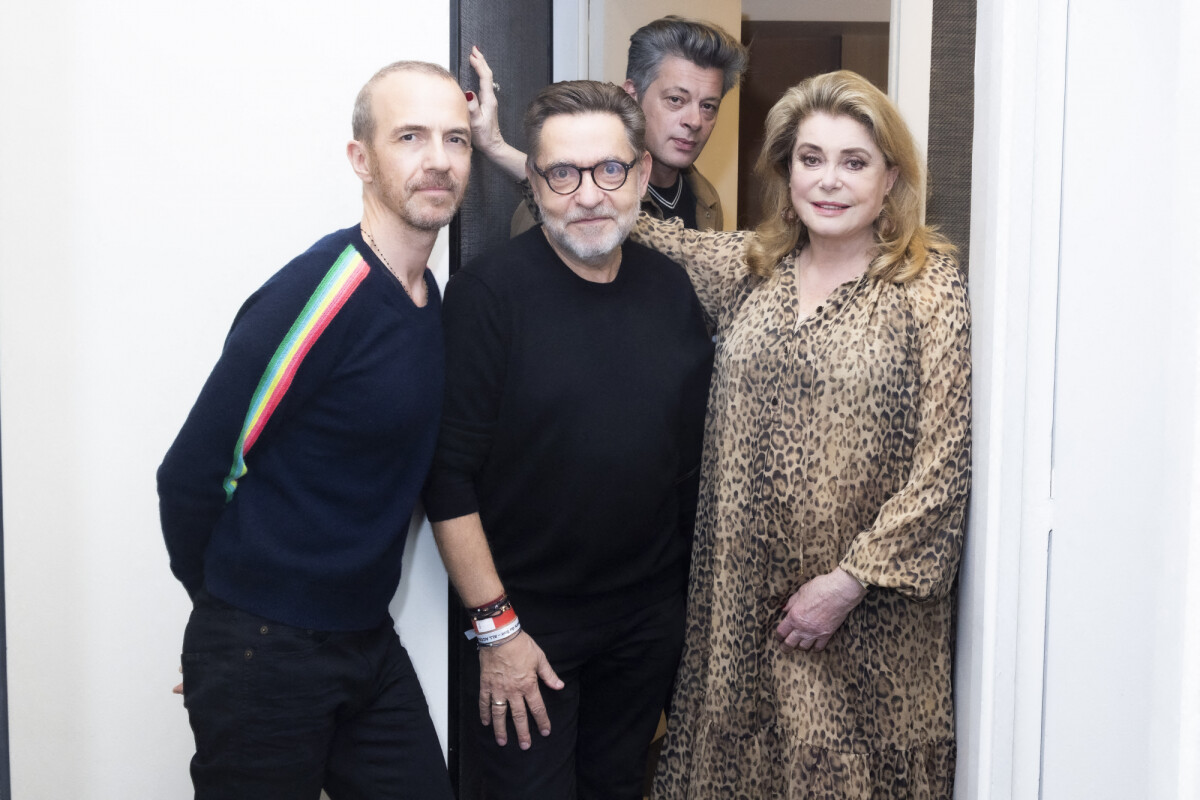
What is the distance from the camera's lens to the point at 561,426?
159 cm

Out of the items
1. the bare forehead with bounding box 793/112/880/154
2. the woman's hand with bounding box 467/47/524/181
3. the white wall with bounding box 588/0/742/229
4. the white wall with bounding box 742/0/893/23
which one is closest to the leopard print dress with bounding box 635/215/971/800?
the bare forehead with bounding box 793/112/880/154

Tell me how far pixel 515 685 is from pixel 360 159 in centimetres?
85

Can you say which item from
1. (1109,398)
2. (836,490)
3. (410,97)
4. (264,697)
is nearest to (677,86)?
(410,97)

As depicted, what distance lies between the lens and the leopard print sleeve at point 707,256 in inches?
70.9

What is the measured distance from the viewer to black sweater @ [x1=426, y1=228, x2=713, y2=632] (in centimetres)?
157

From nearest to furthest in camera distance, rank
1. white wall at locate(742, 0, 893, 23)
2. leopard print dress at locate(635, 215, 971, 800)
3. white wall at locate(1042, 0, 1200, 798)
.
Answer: white wall at locate(1042, 0, 1200, 798) → leopard print dress at locate(635, 215, 971, 800) → white wall at locate(742, 0, 893, 23)

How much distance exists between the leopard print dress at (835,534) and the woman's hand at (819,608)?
0.03m

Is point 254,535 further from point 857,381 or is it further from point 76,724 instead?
point 857,381

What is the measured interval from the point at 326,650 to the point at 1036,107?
Answer: 1.20m

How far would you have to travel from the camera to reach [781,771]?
166 centimetres

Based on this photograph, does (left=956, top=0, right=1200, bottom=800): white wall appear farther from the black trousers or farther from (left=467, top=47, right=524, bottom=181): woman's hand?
(left=467, top=47, right=524, bottom=181): woman's hand

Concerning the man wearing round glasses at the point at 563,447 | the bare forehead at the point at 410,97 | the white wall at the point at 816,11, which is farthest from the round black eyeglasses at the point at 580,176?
the white wall at the point at 816,11

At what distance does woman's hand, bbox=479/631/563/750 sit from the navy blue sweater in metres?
0.27

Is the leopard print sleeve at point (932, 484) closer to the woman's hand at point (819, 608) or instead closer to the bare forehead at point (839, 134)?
the woman's hand at point (819, 608)
